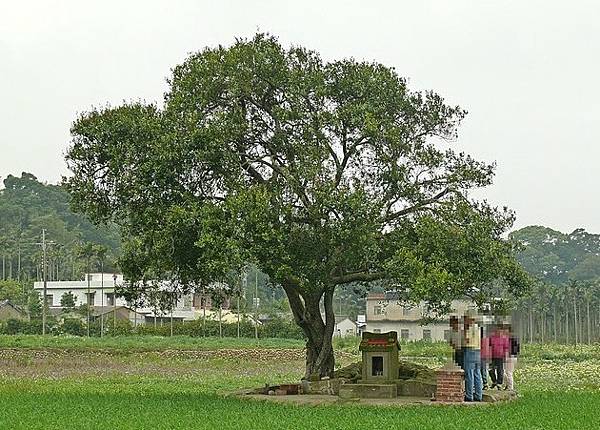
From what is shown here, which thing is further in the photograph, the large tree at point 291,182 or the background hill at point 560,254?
the background hill at point 560,254

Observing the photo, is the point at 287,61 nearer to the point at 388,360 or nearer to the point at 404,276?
the point at 404,276

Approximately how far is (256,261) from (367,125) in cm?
434

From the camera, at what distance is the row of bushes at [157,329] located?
73.1m

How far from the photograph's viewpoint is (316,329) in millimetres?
25078

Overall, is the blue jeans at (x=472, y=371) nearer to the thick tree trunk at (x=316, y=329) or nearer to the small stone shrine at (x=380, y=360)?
the small stone shrine at (x=380, y=360)

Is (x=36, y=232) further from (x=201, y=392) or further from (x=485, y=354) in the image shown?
(x=485, y=354)

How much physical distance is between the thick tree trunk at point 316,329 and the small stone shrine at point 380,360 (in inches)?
45.9

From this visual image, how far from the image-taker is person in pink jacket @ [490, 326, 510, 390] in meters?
23.3

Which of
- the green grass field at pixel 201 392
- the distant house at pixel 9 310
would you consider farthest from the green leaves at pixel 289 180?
the distant house at pixel 9 310

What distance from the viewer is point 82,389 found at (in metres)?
27.3

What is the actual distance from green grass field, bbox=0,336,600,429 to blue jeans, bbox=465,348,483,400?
883 millimetres

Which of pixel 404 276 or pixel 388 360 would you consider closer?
pixel 404 276

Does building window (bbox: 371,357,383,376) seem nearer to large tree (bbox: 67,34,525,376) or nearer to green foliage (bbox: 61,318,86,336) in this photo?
large tree (bbox: 67,34,525,376)

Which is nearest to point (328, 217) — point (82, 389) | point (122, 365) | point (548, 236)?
point (82, 389)
